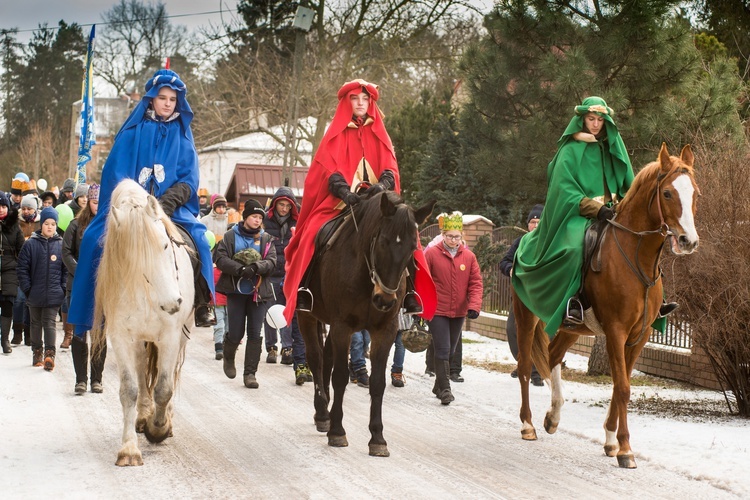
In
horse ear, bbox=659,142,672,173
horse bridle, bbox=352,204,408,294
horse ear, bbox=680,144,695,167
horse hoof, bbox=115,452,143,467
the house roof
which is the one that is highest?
the house roof

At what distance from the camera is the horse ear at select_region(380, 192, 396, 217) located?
7.10 metres

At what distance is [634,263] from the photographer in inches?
300

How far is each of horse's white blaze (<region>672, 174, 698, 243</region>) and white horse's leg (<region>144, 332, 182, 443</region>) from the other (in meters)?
3.92

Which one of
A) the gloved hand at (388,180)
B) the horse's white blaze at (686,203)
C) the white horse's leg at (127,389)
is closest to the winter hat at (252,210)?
the gloved hand at (388,180)

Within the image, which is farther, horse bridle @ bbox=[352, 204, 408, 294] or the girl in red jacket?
the girl in red jacket

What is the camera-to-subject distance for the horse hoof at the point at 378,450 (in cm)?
729

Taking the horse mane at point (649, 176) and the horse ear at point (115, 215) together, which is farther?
the horse mane at point (649, 176)

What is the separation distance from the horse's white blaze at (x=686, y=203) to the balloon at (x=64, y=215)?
37.8 ft

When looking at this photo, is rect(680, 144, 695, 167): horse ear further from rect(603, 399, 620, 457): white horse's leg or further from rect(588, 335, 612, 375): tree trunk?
rect(588, 335, 612, 375): tree trunk

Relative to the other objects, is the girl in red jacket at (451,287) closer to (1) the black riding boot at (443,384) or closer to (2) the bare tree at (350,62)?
(1) the black riding boot at (443,384)

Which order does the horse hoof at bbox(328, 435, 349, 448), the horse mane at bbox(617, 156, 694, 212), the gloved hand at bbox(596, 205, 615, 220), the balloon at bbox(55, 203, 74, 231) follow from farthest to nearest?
the balloon at bbox(55, 203, 74, 231), the gloved hand at bbox(596, 205, 615, 220), the horse hoof at bbox(328, 435, 349, 448), the horse mane at bbox(617, 156, 694, 212)

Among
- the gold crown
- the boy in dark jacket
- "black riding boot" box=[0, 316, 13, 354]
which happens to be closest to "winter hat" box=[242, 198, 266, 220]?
the gold crown

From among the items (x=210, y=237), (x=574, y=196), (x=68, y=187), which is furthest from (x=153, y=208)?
(x=68, y=187)

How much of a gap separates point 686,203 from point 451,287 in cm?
433
